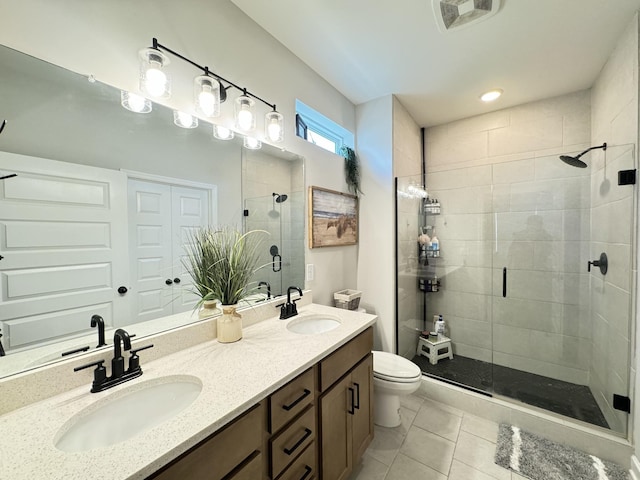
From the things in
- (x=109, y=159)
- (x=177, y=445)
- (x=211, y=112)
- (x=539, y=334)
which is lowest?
(x=539, y=334)

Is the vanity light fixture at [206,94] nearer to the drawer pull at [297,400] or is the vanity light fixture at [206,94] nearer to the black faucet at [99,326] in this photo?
the black faucet at [99,326]

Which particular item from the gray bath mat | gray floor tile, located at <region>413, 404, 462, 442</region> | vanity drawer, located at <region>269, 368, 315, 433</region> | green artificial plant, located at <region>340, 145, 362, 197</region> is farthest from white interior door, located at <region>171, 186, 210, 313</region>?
the gray bath mat

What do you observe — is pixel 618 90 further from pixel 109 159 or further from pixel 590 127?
pixel 109 159

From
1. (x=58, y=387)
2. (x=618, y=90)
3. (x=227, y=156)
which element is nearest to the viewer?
(x=58, y=387)

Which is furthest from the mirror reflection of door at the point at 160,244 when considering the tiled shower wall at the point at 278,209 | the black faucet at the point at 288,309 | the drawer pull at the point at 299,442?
the drawer pull at the point at 299,442

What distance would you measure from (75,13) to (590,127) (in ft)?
11.4

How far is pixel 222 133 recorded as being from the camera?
1396 millimetres

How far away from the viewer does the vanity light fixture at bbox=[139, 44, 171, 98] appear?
104 cm

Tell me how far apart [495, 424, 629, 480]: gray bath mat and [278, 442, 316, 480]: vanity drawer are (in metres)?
1.27

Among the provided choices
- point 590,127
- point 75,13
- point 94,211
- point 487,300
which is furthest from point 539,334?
point 75,13

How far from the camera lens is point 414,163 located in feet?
9.07

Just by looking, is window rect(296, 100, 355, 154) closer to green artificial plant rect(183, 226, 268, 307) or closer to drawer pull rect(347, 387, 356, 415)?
green artificial plant rect(183, 226, 268, 307)

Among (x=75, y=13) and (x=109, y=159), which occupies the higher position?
(x=75, y=13)

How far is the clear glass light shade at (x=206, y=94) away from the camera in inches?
48.4
